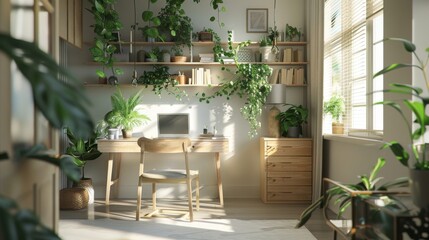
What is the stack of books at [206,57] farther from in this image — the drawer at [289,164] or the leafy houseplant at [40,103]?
the leafy houseplant at [40,103]

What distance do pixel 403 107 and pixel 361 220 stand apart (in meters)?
1.11

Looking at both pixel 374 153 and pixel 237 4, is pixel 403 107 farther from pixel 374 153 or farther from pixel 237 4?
pixel 237 4

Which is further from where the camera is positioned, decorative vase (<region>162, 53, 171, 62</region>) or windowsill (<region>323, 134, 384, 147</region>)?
decorative vase (<region>162, 53, 171, 62</region>)

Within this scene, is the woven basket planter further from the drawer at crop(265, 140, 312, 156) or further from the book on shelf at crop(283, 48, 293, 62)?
the book on shelf at crop(283, 48, 293, 62)

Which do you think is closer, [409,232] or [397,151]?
[409,232]

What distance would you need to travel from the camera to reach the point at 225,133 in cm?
567

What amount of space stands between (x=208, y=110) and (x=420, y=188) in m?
3.99

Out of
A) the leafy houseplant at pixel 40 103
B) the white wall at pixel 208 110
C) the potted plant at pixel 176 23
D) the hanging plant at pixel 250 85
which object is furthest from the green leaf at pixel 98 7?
the leafy houseplant at pixel 40 103

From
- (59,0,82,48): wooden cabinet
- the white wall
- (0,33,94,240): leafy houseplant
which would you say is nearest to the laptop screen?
the white wall

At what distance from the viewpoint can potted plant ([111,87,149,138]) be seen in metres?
5.23

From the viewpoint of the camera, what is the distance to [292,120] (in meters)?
5.25

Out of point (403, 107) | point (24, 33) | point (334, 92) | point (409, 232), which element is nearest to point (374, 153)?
point (403, 107)

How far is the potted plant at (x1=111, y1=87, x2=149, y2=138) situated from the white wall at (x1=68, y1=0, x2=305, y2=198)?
0.31 meters


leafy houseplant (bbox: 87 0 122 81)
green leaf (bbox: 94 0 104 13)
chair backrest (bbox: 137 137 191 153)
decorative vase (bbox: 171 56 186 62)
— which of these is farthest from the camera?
decorative vase (bbox: 171 56 186 62)
